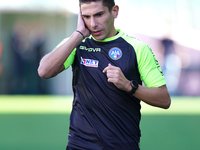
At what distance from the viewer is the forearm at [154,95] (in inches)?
131

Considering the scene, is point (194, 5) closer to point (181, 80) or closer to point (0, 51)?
point (181, 80)

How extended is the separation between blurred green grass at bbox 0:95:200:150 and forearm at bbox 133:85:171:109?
133 inches

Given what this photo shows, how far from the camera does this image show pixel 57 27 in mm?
15875

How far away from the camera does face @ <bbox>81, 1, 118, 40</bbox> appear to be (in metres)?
3.54

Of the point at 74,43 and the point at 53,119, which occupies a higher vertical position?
the point at 74,43

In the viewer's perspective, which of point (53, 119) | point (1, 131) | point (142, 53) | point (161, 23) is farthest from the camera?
point (161, 23)

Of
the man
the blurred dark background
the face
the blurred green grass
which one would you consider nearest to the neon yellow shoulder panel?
the man

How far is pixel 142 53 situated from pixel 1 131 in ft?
18.0

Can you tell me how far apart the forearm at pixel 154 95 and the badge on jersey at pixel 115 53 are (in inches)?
16.1

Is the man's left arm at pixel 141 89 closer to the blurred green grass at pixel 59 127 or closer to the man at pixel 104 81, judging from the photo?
the man at pixel 104 81

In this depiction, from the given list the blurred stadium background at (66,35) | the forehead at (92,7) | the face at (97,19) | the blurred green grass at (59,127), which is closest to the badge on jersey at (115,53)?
the face at (97,19)

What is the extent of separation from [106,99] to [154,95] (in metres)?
0.44

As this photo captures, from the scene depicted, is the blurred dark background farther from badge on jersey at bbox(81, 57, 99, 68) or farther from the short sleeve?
the short sleeve

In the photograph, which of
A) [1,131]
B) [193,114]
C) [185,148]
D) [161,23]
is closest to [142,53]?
[185,148]
